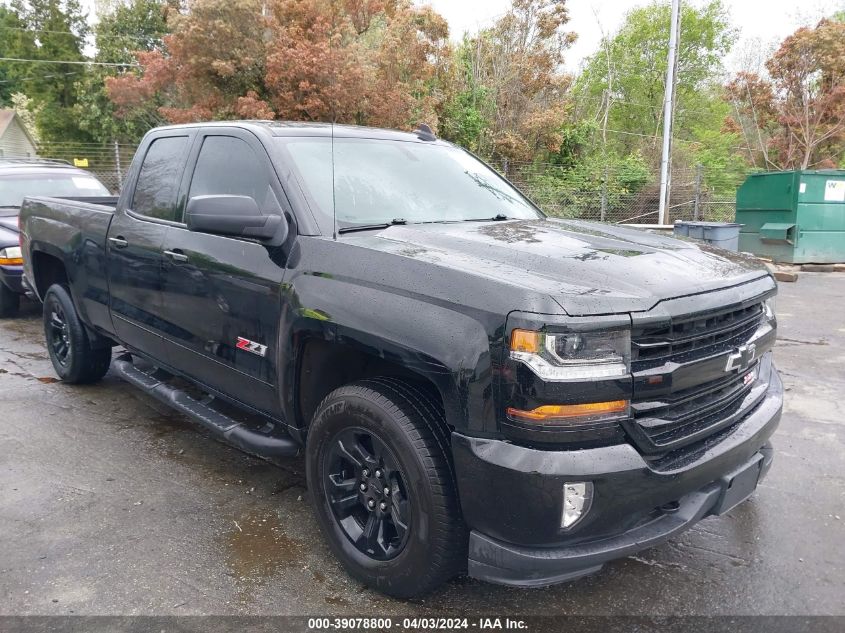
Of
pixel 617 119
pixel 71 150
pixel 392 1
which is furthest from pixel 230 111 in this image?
pixel 617 119

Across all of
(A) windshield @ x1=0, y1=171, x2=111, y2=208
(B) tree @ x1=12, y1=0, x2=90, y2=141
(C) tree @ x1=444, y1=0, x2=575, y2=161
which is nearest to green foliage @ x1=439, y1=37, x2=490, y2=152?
(C) tree @ x1=444, y1=0, x2=575, y2=161

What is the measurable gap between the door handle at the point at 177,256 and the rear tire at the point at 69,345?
1807 mm

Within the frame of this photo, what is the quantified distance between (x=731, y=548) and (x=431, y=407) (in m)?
1.71

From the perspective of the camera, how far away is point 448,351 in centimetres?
225

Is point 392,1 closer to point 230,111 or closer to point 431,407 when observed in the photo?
point 230,111

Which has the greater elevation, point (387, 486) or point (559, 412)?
point (559, 412)

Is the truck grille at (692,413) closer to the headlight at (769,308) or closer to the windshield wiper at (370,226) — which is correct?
the headlight at (769,308)

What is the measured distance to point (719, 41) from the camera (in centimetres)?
3189

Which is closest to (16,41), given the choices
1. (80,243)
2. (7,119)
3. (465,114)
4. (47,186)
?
(7,119)

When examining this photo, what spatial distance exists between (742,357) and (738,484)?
0.49 metres

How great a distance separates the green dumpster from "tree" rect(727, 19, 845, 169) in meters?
6.85

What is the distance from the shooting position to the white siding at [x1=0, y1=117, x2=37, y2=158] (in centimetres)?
4347

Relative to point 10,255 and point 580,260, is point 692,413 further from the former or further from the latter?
point 10,255

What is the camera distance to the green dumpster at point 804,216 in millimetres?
11688
